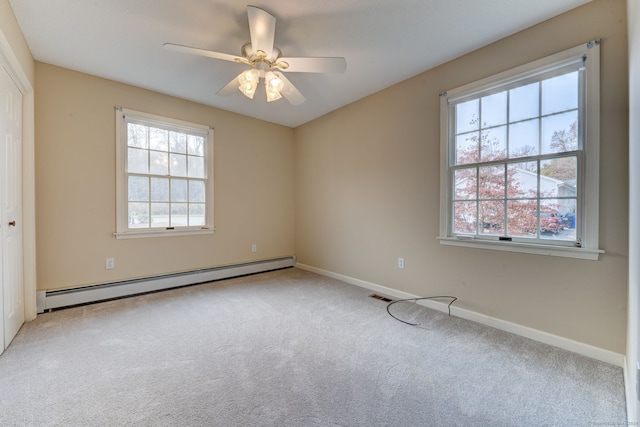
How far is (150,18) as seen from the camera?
2084 millimetres

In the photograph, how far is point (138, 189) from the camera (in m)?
3.29

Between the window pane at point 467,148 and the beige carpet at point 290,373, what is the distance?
61.1 inches

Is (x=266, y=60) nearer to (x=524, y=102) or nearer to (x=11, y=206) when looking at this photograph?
(x=524, y=102)

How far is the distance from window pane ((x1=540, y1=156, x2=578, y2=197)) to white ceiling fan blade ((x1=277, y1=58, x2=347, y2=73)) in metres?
1.80

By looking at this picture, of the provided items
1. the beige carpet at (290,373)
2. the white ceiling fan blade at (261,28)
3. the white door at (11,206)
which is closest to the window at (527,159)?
the beige carpet at (290,373)

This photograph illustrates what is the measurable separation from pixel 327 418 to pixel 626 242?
221cm

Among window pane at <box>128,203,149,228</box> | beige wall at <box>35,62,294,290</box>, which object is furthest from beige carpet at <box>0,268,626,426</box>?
window pane at <box>128,203,149,228</box>

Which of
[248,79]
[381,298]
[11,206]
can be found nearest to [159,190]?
[11,206]

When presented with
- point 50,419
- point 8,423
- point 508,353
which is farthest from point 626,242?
point 8,423

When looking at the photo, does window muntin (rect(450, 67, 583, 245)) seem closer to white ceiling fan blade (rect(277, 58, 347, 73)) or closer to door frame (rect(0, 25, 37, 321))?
white ceiling fan blade (rect(277, 58, 347, 73))

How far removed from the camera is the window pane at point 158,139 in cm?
339

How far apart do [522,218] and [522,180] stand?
32 centimetres

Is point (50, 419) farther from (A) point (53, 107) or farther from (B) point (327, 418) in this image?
(A) point (53, 107)

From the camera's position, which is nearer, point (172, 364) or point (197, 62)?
point (172, 364)
